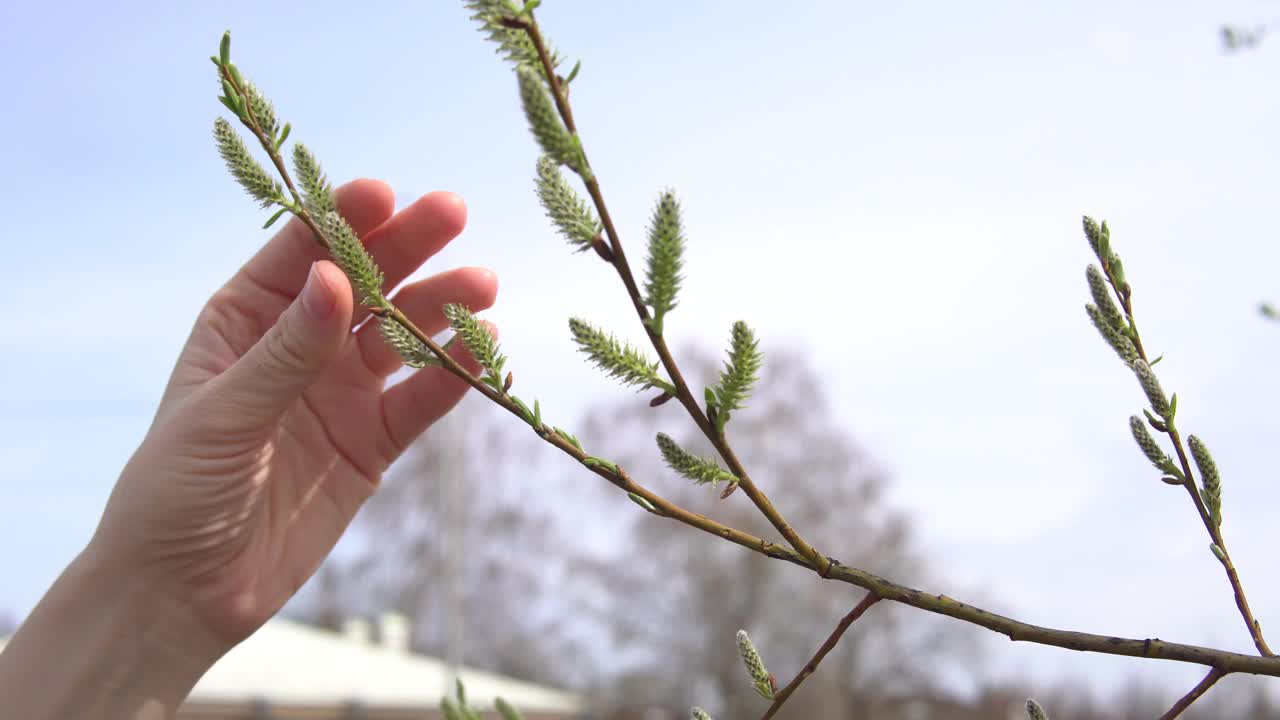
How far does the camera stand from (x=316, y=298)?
48.3 inches

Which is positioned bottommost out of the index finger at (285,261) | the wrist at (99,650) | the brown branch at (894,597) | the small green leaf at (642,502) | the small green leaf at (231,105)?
the wrist at (99,650)

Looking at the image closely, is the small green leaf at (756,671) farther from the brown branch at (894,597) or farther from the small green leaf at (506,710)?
the small green leaf at (506,710)

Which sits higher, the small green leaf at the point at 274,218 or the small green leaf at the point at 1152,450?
the small green leaf at the point at 1152,450

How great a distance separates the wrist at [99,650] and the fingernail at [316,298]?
684 mm

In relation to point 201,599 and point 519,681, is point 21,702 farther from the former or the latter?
point 519,681

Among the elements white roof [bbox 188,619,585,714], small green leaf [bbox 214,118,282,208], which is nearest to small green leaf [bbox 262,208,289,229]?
small green leaf [bbox 214,118,282,208]

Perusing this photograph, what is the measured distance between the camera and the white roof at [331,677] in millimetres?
16031

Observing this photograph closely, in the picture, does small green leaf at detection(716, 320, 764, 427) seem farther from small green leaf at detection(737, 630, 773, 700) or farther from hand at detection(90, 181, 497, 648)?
hand at detection(90, 181, 497, 648)

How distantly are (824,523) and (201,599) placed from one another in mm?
19341

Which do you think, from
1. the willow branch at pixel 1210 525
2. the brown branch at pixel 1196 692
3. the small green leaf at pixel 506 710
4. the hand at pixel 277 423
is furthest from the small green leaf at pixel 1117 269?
the hand at pixel 277 423

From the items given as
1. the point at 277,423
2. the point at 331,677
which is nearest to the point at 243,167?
the point at 277,423

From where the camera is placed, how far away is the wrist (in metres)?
1.54

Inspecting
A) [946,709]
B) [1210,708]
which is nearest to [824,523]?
[946,709]

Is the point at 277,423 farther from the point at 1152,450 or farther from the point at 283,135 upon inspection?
the point at 1152,450
